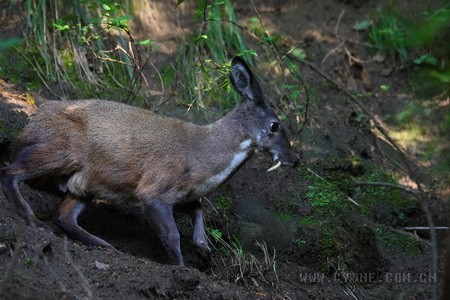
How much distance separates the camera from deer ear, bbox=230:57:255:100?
25.0 ft

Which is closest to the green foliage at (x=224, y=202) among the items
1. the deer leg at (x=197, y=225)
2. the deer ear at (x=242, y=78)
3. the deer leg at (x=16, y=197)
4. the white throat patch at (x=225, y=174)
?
the deer leg at (x=197, y=225)

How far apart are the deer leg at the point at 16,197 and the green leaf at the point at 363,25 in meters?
6.63

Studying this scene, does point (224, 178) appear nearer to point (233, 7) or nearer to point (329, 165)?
point (329, 165)

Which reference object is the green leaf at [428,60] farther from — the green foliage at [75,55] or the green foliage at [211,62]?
the green foliage at [75,55]

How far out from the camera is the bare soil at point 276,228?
593 centimetres

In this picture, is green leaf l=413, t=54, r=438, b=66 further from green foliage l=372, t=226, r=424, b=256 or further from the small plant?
the small plant

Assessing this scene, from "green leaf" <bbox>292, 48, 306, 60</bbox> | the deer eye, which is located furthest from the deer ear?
"green leaf" <bbox>292, 48, 306, 60</bbox>

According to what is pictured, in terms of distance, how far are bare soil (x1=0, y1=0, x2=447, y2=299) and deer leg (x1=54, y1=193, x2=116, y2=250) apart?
127mm

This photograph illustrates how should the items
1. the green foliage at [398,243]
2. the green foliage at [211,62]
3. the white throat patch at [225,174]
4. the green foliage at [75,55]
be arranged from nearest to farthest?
the white throat patch at [225,174], the green foliage at [398,243], the green foliage at [75,55], the green foliage at [211,62]

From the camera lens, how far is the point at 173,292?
593 cm

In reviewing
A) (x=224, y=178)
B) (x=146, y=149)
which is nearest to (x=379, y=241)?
(x=224, y=178)

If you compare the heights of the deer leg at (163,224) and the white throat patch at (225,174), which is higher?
the white throat patch at (225,174)

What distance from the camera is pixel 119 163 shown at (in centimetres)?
714

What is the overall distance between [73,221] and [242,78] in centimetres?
233
